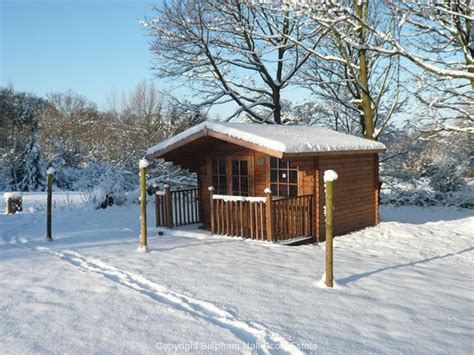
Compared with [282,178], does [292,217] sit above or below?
below

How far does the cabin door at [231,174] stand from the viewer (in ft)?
33.8

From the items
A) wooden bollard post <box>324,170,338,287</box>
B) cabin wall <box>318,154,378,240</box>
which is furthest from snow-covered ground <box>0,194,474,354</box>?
cabin wall <box>318,154,378,240</box>

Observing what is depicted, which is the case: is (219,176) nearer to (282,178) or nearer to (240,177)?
(240,177)

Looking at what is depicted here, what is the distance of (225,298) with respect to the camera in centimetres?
466

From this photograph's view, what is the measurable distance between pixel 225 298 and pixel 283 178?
5537mm

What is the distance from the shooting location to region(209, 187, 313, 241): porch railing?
8.66m

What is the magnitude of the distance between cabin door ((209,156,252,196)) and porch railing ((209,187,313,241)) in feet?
2.97

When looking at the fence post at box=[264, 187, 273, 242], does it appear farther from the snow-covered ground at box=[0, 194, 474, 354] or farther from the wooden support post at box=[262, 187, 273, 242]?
the snow-covered ground at box=[0, 194, 474, 354]

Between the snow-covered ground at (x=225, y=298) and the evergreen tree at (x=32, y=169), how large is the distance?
2034cm

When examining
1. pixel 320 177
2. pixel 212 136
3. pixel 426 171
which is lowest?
pixel 320 177

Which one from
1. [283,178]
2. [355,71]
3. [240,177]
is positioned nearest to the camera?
[283,178]

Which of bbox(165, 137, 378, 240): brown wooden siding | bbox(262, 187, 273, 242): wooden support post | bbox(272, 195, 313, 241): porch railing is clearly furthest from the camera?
bbox(165, 137, 378, 240): brown wooden siding

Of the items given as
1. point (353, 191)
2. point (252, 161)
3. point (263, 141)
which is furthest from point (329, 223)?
point (353, 191)

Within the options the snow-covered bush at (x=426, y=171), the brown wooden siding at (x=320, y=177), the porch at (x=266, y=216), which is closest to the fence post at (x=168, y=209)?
the porch at (x=266, y=216)
